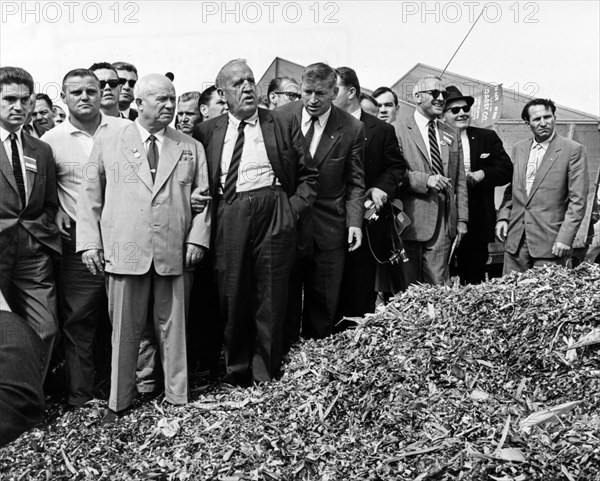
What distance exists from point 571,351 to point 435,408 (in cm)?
82

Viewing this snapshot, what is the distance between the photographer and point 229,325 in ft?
17.3

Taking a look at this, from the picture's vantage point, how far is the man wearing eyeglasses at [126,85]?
6.58 metres

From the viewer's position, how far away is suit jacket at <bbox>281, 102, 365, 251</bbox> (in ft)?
18.7

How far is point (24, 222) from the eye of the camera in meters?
5.02

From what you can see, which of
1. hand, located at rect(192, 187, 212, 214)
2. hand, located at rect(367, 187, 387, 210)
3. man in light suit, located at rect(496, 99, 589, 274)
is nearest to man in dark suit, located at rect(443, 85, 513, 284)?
man in light suit, located at rect(496, 99, 589, 274)

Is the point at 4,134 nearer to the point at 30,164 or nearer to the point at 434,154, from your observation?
the point at 30,164

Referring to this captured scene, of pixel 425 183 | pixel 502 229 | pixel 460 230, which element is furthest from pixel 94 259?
pixel 502 229

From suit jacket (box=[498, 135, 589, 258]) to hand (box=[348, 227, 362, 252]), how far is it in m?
1.61

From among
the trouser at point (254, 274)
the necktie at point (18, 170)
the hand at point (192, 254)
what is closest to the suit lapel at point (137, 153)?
the hand at point (192, 254)

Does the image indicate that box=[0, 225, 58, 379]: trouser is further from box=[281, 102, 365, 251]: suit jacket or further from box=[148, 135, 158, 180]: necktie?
box=[281, 102, 365, 251]: suit jacket

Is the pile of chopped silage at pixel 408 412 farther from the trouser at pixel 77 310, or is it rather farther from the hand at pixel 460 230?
the hand at pixel 460 230

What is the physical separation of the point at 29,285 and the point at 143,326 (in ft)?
2.37

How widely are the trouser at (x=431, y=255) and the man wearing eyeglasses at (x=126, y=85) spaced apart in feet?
7.85

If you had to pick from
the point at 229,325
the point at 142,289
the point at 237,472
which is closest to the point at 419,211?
the point at 229,325
